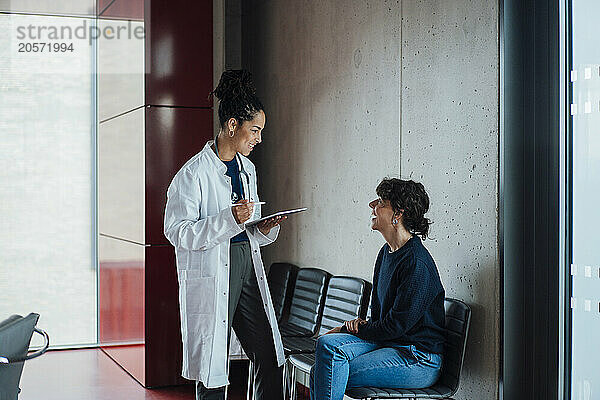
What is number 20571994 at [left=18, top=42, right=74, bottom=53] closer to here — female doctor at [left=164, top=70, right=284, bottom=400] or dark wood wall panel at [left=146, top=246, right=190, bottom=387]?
dark wood wall panel at [left=146, top=246, right=190, bottom=387]

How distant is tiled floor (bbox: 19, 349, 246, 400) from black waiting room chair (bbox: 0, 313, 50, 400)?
3093 millimetres

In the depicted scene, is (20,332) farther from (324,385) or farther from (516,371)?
(516,371)

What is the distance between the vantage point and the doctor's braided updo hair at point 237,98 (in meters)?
3.63

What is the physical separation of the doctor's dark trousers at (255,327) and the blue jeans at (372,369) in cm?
37

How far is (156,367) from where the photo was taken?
5.48 meters

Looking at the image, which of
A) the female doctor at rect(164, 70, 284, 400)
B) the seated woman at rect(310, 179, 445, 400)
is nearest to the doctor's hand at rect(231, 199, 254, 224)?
the female doctor at rect(164, 70, 284, 400)

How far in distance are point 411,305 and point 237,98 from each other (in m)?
1.24

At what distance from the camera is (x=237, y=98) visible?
3639mm

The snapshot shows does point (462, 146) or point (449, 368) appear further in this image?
point (462, 146)

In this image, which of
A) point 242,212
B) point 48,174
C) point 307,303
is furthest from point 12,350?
point 48,174

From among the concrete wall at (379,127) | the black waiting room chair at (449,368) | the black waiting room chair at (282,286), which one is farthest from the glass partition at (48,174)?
the black waiting room chair at (449,368)

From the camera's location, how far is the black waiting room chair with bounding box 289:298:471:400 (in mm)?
3232

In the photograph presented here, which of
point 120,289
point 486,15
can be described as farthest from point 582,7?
point 120,289

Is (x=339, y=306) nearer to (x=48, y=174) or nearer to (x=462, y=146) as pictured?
(x=462, y=146)
